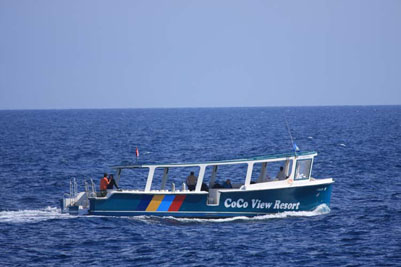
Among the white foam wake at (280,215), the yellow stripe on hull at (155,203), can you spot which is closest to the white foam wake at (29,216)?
the yellow stripe on hull at (155,203)

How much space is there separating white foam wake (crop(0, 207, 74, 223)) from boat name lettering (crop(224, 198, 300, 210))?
7.46 metres

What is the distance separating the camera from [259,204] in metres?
32.7

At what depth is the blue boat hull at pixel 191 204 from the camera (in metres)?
32.3

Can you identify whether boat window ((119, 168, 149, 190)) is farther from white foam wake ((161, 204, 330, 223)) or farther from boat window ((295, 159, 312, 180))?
boat window ((295, 159, 312, 180))

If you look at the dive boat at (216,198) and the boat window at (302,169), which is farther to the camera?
the boat window at (302,169)

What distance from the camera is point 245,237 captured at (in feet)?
96.8

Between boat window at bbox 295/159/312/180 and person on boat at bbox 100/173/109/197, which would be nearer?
person on boat at bbox 100/173/109/197

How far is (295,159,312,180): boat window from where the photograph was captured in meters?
33.2

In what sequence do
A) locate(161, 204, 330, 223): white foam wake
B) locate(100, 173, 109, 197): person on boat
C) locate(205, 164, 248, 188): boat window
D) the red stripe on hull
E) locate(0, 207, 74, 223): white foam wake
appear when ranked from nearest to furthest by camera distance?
the red stripe on hull
locate(161, 204, 330, 223): white foam wake
locate(100, 173, 109, 197): person on boat
locate(0, 207, 74, 223): white foam wake
locate(205, 164, 248, 188): boat window

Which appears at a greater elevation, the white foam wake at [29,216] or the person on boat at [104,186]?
the person on boat at [104,186]

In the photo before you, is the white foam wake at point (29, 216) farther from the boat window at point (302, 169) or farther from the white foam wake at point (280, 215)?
the boat window at point (302, 169)

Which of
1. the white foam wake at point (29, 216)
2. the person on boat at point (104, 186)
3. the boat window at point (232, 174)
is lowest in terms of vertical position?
the white foam wake at point (29, 216)

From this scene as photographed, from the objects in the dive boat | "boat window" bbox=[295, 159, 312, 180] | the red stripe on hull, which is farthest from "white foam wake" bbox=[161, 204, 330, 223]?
"boat window" bbox=[295, 159, 312, 180]

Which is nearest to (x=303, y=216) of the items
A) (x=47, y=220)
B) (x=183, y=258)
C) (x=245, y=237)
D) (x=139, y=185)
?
(x=245, y=237)
